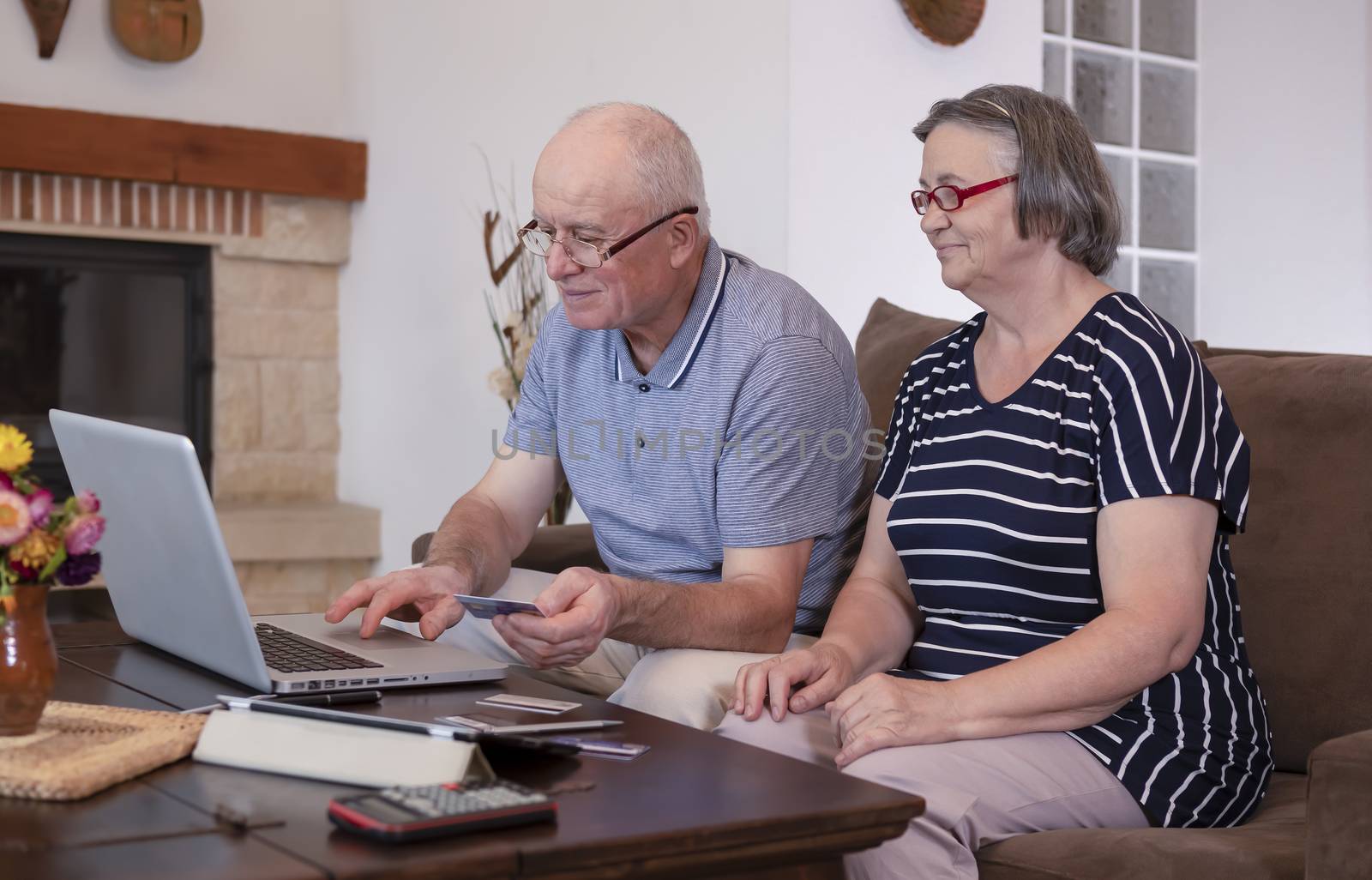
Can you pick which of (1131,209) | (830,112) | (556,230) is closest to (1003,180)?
(556,230)

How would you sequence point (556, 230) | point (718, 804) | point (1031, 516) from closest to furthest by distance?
1. point (718, 804)
2. point (1031, 516)
3. point (556, 230)

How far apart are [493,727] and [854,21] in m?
2.11

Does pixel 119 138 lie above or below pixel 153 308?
above

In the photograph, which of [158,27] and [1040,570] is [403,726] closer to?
[1040,570]

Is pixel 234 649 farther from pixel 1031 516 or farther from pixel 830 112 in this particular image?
pixel 830 112

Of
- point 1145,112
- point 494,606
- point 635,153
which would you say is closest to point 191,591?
point 494,606

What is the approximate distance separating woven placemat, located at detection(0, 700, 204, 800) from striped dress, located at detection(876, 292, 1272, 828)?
2.58 feet

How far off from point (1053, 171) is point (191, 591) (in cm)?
95

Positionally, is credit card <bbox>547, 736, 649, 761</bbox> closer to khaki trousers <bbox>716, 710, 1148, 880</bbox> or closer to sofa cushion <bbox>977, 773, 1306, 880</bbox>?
khaki trousers <bbox>716, 710, 1148, 880</bbox>

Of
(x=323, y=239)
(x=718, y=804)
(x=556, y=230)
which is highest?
(x=323, y=239)

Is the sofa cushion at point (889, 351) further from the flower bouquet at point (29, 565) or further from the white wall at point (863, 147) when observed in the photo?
the flower bouquet at point (29, 565)

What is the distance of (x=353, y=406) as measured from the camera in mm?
4391

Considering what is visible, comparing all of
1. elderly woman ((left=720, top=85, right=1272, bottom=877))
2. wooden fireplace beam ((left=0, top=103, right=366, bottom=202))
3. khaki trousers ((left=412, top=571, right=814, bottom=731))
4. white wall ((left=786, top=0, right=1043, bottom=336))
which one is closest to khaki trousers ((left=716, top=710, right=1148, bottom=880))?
elderly woman ((left=720, top=85, right=1272, bottom=877))

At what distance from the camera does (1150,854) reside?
1.26 metres
